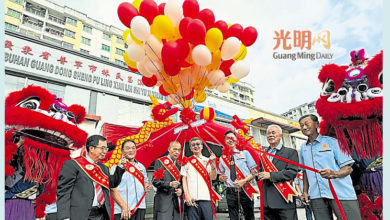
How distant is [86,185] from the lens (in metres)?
2.41

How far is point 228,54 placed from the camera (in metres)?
3.52

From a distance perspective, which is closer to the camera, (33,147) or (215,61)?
(33,147)

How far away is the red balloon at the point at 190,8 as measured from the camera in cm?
343

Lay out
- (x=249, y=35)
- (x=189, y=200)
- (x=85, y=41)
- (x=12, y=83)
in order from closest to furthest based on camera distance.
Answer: (x=189, y=200)
(x=249, y=35)
(x=12, y=83)
(x=85, y=41)

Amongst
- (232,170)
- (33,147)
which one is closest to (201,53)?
(232,170)

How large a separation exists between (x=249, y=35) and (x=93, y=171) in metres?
3.26

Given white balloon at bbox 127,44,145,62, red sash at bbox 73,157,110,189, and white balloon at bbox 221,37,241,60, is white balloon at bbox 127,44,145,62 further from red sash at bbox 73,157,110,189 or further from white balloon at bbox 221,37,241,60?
red sash at bbox 73,157,110,189

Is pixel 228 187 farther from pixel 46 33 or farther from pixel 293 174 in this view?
pixel 46 33

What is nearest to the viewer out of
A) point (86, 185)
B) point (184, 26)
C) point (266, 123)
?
point (86, 185)

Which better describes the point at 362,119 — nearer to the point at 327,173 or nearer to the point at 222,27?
the point at 327,173

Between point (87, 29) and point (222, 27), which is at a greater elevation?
point (87, 29)

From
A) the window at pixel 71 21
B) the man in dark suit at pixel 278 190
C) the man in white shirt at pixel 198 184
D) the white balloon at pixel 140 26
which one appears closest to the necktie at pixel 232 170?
the man in white shirt at pixel 198 184

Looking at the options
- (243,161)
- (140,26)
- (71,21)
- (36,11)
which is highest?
(36,11)

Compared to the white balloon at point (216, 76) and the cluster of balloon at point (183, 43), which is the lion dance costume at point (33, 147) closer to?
the cluster of balloon at point (183, 43)
